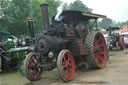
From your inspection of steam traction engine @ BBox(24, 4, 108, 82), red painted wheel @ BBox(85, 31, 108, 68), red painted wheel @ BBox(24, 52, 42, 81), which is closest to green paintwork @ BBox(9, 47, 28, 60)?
steam traction engine @ BBox(24, 4, 108, 82)

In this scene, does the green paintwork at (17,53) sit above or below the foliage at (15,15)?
below

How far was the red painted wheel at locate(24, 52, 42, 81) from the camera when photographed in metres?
4.07

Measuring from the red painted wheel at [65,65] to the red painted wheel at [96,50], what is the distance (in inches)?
33.6

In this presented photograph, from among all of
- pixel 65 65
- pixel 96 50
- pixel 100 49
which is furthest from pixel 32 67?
pixel 100 49

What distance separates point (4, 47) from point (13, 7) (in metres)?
12.3

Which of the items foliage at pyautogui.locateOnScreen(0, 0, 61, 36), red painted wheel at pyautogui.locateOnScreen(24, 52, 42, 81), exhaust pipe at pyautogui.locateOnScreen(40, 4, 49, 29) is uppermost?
foliage at pyautogui.locateOnScreen(0, 0, 61, 36)

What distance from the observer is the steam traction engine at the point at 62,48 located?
4172 millimetres

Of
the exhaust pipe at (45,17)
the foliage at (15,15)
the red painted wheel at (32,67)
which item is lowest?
the red painted wheel at (32,67)

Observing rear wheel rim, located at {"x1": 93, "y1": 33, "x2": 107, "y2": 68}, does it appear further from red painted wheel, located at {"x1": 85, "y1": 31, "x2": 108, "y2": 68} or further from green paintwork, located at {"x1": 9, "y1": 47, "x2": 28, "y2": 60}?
green paintwork, located at {"x1": 9, "y1": 47, "x2": 28, "y2": 60}

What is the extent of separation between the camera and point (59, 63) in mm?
3734

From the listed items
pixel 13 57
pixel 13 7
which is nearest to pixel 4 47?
pixel 13 57

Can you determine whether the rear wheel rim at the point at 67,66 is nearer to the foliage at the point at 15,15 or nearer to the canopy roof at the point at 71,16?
the canopy roof at the point at 71,16

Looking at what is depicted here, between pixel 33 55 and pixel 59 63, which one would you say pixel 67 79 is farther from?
pixel 33 55

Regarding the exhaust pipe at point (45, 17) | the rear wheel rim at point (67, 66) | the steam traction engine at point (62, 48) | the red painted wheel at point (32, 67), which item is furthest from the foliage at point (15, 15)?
the rear wheel rim at point (67, 66)
